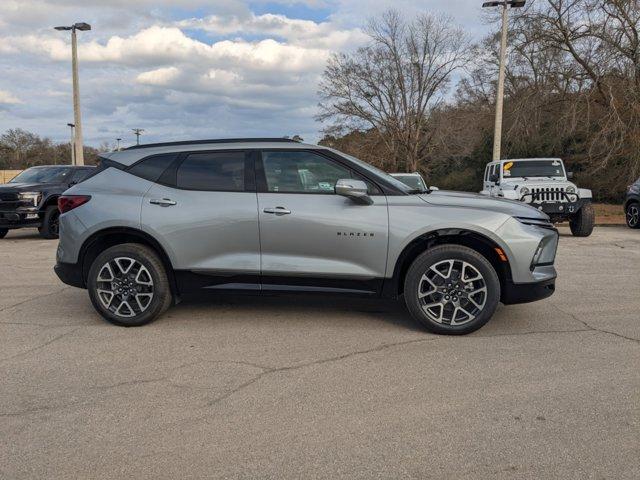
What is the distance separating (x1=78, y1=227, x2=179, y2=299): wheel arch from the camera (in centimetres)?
505

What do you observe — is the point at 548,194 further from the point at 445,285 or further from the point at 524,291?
the point at 445,285

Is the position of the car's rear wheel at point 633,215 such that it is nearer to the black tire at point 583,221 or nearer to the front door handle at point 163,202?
the black tire at point 583,221

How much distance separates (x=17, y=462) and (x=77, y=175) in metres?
11.9

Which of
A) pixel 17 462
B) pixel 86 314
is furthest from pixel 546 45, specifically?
pixel 17 462

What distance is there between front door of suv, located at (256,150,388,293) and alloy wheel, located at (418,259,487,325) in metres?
0.44

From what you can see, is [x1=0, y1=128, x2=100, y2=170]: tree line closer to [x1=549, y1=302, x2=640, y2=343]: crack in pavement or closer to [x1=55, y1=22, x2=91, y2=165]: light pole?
[x1=55, y1=22, x2=91, y2=165]: light pole

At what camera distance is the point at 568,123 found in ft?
69.5

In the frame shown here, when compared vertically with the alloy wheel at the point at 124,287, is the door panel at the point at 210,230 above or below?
above

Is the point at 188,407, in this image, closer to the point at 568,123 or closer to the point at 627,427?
the point at 627,427

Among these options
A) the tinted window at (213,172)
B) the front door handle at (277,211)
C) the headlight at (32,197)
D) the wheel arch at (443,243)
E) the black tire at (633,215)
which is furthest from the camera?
the black tire at (633,215)

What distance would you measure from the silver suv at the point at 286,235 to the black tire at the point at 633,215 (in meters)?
11.3

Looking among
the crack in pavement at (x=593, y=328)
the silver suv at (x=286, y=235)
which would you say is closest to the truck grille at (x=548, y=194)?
the crack in pavement at (x=593, y=328)

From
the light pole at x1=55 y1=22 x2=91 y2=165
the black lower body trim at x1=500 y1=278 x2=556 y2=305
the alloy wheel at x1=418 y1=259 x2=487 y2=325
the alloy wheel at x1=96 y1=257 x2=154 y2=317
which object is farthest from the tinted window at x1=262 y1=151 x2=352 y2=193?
the light pole at x1=55 y1=22 x2=91 y2=165

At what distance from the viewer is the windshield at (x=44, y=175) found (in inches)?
514
